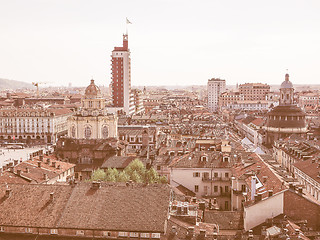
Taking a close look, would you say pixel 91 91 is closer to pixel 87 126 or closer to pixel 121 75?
pixel 87 126

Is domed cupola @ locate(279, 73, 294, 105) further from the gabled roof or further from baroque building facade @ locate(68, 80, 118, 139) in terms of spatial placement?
the gabled roof

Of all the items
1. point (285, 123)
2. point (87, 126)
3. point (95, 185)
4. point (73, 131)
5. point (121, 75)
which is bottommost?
point (73, 131)

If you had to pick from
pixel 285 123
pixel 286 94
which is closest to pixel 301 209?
pixel 285 123

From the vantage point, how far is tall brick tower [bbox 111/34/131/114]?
184750 mm

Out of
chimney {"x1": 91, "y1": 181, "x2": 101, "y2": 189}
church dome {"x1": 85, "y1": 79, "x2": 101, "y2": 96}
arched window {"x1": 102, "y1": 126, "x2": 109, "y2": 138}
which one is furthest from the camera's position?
church dome {"x1": 85, "y1": 79, "x2": 101, "y2": 96}

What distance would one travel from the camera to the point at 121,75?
186375mm

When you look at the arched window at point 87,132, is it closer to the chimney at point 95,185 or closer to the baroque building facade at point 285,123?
the baroque building facade at point 285,123

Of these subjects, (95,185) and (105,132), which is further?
(105,132)

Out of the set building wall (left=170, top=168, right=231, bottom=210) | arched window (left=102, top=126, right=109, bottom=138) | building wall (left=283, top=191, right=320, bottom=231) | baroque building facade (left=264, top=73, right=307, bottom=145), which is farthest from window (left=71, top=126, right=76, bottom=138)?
building wall (left=283, top=191, right=320, bottom=231)

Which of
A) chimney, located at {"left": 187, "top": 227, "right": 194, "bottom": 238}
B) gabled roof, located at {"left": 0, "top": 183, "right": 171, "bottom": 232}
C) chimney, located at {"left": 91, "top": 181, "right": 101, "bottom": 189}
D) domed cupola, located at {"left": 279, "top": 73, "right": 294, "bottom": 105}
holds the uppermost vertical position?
domed cupola, located at {"left": 279, "top": 73, "right": 294, "bottom": 105}

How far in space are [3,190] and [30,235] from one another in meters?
6.51

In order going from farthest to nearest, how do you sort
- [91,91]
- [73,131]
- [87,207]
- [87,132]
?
1. [91,91]
2. [73,131]
3. [87,132]
4. [87,207]

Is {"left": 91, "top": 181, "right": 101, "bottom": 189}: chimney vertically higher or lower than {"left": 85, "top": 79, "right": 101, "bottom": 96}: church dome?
lower

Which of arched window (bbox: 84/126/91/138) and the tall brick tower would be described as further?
the tall brick tower
